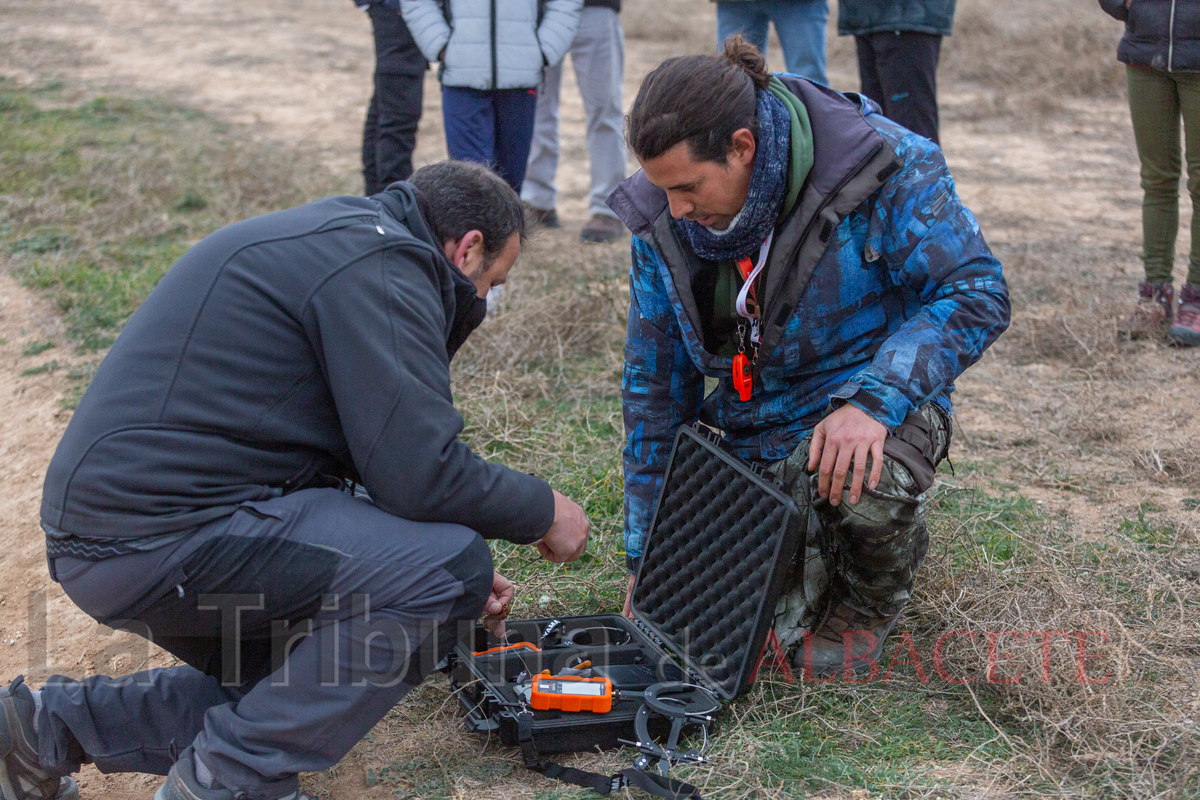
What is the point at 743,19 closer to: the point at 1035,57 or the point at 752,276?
the point at 752,276

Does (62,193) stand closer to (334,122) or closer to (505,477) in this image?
(334,122)

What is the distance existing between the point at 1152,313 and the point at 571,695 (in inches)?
137

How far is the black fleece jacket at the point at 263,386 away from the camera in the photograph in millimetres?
2096

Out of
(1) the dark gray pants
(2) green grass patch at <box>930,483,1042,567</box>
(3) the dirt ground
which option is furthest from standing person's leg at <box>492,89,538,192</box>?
(1) the dark gray pants

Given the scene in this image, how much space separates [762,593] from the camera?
245cm

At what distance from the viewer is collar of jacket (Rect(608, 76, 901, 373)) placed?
2547 mm

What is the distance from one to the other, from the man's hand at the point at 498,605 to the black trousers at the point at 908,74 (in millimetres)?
3232

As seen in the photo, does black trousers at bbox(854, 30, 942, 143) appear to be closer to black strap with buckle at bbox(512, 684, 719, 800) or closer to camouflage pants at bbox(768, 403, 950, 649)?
camouflage pants at bbox(768, 403, 950, 649)

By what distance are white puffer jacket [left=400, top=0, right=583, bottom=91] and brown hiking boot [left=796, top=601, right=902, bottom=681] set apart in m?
3.23

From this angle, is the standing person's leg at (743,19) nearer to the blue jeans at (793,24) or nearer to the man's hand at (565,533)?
the blue jeans at (793,24)

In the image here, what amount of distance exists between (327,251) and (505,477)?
580mm

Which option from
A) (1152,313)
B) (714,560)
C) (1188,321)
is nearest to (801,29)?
(1152,313)

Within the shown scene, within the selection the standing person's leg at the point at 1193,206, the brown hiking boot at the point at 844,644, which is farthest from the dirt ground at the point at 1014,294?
the brown hiking boot at the point at 844,644

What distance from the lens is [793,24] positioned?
5543 mm
